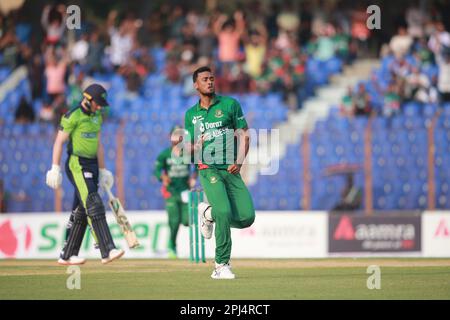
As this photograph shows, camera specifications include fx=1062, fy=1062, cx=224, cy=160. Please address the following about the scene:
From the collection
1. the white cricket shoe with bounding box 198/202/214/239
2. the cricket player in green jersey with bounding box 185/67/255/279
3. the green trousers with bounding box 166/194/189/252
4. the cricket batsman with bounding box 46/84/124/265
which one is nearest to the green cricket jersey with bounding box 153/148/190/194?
the green trousers with bounding box 166/194/189/252

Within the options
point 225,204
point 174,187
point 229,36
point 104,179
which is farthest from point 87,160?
point 229,36

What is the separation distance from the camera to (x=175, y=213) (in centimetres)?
1884

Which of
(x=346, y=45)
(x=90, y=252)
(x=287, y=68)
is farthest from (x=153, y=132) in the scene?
(x=346, y=45)

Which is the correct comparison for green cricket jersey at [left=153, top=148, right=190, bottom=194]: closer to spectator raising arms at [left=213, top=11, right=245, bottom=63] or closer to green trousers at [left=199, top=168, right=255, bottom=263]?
green trousers at [left=199, top=168, right=255, bottom=263]

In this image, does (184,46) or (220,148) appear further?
(184,46)

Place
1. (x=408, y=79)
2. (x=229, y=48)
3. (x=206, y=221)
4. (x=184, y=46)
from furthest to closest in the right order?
(x=184, y=46), (x=229, y=48), (x=408, y=79), (x=206, y=221)

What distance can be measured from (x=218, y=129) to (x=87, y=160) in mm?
2442

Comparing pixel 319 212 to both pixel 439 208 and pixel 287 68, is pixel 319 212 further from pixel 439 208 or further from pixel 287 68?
pixel 287 68

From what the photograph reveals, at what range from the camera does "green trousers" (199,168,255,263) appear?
12.7 metres

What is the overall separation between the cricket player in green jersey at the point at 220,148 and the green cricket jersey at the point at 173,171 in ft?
19.0

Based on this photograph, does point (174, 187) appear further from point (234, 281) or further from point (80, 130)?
point (234, 281)

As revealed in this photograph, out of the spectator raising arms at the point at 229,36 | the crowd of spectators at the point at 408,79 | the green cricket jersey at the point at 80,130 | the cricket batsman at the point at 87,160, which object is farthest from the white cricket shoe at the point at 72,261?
the spectator raising arms at the point at 229,36

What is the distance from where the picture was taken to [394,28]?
2772 centimetres

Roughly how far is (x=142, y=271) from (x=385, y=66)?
12.7 meters
